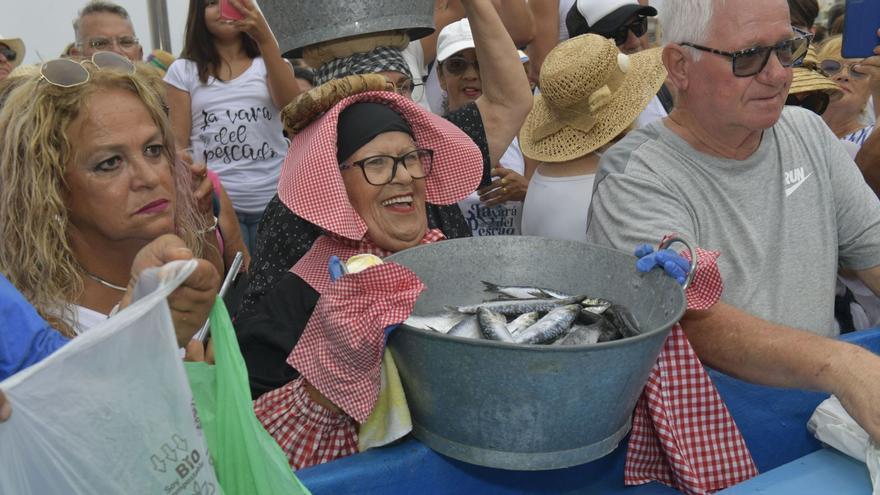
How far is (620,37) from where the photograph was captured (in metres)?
4.05

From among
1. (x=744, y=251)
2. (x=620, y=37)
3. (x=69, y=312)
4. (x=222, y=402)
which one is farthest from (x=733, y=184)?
(x=620, y=37)

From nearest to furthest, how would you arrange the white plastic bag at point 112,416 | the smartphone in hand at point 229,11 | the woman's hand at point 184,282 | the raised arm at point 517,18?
1. the white plastic bag at point 112,416
2. the woman's hand at point 184,282
3. the smartphone in hand at point 229,11
4. the raised arm at point 517,18

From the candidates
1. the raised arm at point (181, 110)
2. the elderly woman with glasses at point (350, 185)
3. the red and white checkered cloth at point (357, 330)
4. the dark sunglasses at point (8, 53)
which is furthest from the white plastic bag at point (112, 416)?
the dark sunglasses at point (8, 53)

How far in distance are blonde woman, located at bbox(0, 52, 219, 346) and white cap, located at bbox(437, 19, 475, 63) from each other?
7.21ft

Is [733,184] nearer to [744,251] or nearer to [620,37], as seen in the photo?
[744,251]

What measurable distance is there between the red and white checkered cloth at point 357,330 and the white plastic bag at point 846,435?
0.90 m

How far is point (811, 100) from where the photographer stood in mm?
3254

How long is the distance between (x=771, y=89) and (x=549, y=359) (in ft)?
4.08

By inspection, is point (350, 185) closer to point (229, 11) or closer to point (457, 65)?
point (229, 11)

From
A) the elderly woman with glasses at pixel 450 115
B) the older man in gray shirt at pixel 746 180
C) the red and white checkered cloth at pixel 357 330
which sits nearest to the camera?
the red and white checkered cloth at pixel 357 330

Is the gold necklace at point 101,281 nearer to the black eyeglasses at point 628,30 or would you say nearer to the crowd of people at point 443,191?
the crowd of people at point 443,191

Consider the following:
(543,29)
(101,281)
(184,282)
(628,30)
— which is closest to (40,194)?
(101,281)

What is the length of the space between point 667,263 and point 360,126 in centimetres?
99

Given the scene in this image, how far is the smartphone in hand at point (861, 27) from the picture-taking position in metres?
2.54
